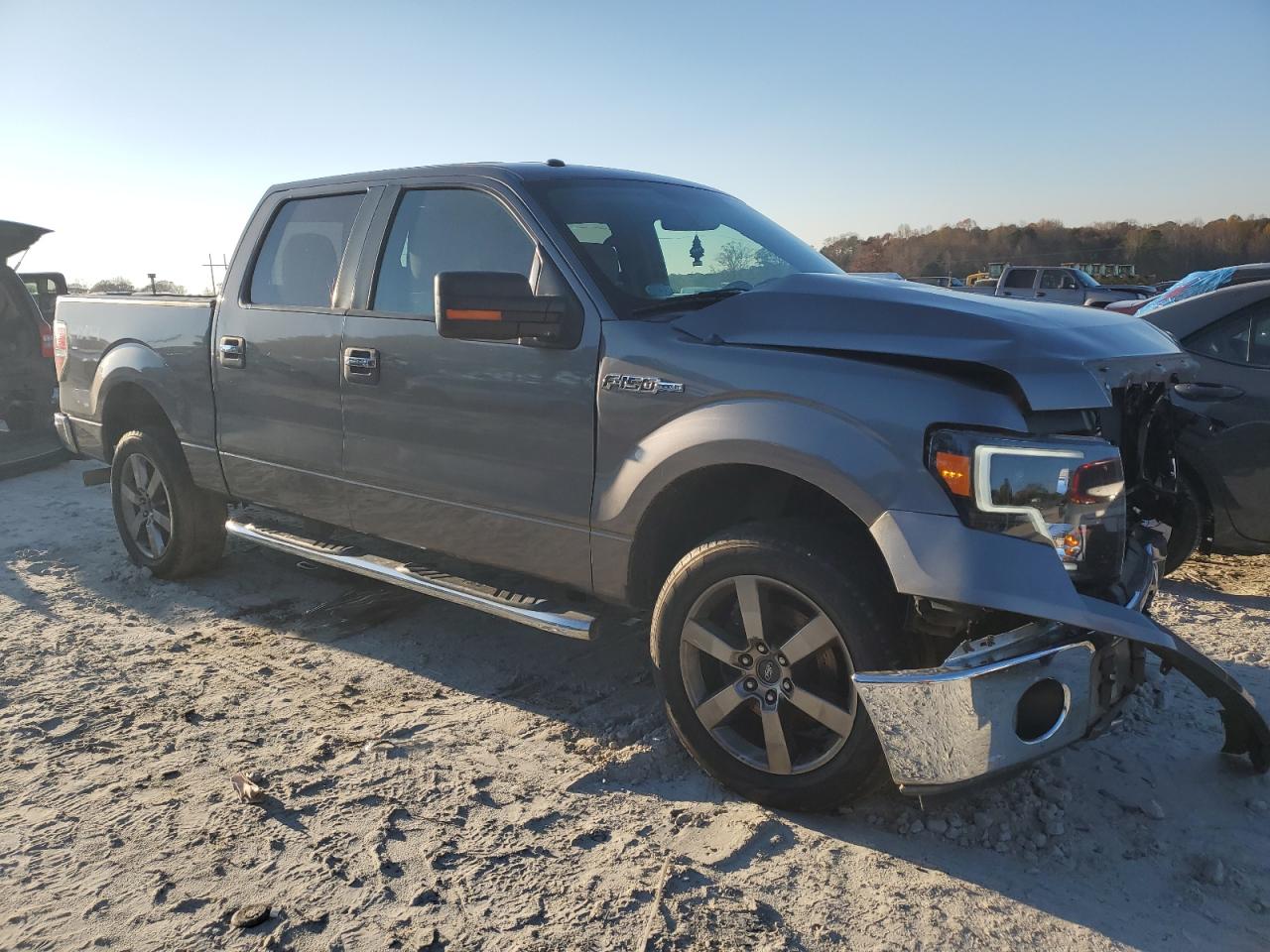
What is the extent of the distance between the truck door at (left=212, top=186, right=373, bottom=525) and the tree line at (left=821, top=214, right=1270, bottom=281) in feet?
155

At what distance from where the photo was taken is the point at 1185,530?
4.00 metres

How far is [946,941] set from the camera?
236cm

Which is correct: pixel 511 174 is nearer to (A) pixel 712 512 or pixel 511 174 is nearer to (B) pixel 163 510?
(A) pixel 712 512

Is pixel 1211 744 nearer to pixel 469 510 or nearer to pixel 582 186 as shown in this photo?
pixel 469 510

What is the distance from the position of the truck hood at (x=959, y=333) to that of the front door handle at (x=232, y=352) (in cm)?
243

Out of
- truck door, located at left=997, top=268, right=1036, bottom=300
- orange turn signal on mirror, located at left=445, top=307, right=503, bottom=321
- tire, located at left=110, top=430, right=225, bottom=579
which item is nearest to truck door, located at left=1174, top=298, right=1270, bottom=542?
orange turn signal on mirror, located at left=445, top=307, right=503, bottom=321

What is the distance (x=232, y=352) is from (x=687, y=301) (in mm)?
2416

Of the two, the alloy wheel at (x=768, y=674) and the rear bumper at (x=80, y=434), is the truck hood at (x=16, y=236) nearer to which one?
the rear bumper at (x=80, y=434)

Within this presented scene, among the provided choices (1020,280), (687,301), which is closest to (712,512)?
(687,301)

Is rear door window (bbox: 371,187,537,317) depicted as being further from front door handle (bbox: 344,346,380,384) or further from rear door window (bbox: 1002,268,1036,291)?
rear door window (bbox: 1002,268,1036,291)

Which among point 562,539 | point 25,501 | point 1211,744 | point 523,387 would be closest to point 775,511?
point 562,539

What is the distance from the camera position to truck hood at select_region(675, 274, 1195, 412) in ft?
8.27

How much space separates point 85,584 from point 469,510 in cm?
302

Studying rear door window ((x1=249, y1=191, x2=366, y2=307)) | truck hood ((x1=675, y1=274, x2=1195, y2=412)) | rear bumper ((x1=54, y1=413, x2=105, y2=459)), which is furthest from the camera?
rear bumper ((x1=54, y1=413, x2=105, y2=459))
